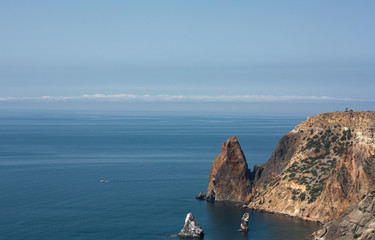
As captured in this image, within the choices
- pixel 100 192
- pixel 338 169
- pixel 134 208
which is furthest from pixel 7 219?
pixel 338 169

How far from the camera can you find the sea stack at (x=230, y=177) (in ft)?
400

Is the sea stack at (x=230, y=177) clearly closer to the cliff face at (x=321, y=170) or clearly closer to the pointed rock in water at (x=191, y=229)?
the cliff face at (x=321, y=170)

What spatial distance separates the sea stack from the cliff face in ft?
9.45

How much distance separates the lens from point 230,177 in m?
123

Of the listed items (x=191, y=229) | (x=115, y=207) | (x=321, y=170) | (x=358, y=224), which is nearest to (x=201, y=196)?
(x=115, y=207)

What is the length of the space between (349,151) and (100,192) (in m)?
69.5

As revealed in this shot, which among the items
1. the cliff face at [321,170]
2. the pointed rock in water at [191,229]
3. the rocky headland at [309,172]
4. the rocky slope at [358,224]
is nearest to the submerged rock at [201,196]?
the rocky headland at [309,172]

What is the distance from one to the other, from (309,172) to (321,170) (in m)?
2.50

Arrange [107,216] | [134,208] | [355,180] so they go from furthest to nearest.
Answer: [134,208] → [107,216] → [355,180]

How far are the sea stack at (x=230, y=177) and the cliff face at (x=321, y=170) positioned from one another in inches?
113

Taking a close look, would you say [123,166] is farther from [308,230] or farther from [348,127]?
[308,230]

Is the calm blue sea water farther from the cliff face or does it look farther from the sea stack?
the cliff face

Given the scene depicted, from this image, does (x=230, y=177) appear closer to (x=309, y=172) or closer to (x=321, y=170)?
(x=309, y=172)

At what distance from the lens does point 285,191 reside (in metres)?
111
